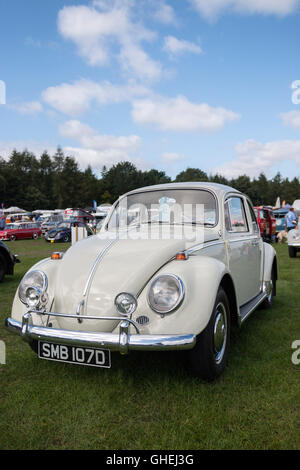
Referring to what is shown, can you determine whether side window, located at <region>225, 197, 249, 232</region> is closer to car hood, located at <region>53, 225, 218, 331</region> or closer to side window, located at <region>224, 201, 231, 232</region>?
side window, located at <region>224, 201, 231, 232</region>

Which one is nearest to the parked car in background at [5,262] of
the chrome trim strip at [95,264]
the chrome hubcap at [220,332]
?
the chrome trim strip at [95,264]

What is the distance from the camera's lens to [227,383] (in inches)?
118

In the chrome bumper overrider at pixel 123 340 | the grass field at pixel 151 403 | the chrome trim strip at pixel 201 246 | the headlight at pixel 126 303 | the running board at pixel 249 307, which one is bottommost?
the grass field at pixel 151 403

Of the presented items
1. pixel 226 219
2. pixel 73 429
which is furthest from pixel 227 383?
pixel 226 219

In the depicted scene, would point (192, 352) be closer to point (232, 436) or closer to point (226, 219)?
point (232, 436)

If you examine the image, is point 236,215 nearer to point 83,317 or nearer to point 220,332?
point 220,332

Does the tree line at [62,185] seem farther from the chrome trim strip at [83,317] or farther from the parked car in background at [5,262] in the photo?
the chrome trim strip at [83,317]

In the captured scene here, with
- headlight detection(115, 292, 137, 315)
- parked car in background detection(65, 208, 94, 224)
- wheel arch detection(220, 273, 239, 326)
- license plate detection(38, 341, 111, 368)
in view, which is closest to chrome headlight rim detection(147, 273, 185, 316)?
headlight detection(115, 292, 137, 315)

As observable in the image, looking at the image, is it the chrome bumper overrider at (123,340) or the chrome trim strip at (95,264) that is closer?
the chrome bumper overrider at (123,340)

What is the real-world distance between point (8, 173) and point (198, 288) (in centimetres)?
6965

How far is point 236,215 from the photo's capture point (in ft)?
14.7

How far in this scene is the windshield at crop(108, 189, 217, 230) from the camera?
13.2ft

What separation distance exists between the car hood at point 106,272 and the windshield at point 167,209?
0.73m

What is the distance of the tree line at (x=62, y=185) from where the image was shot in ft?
221
